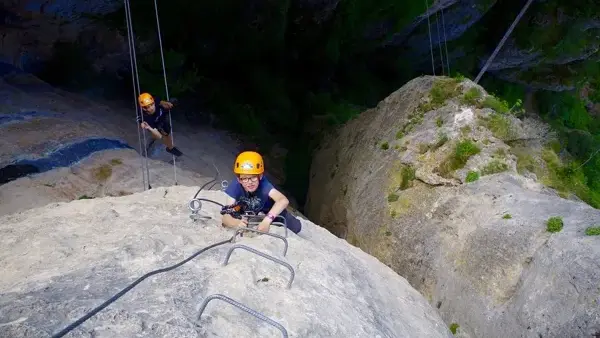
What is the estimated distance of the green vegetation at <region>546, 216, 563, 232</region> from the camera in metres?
5.45

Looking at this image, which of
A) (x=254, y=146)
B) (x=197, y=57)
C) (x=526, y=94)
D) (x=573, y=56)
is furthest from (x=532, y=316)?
(x=526, y=94)

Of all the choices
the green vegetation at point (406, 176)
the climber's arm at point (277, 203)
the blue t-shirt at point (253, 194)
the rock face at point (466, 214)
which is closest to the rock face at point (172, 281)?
the climber's arm at point (277, 203)

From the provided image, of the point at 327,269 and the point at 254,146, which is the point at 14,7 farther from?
the point at 327,269

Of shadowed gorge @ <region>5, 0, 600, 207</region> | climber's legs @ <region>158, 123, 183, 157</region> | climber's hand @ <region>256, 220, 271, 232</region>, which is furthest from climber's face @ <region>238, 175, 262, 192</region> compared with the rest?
shadowed gorge @ <region>5, 0, 600, 207</region>

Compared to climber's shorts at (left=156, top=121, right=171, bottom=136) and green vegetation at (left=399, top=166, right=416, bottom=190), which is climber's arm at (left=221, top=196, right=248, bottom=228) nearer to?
green vegetation at (left=399, top=166, right=416, bottom=190)

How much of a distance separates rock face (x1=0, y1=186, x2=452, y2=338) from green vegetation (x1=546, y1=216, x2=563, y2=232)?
176 centimetres

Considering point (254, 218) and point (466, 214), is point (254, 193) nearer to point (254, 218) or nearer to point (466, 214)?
point (254, 218)

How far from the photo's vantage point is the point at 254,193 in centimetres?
607

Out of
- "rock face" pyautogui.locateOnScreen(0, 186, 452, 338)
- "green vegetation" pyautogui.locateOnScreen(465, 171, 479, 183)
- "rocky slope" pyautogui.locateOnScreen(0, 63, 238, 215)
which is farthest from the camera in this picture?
"rocky slope" pyautogui.locateOnScreen(0, 63, 238, 215)

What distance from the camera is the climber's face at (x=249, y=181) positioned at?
5.82 m

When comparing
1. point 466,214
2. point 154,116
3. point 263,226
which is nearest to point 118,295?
point 263,226

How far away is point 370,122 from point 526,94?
1255cm

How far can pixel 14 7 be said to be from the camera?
994cm

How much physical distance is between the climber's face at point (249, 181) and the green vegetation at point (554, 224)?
11.2ft
